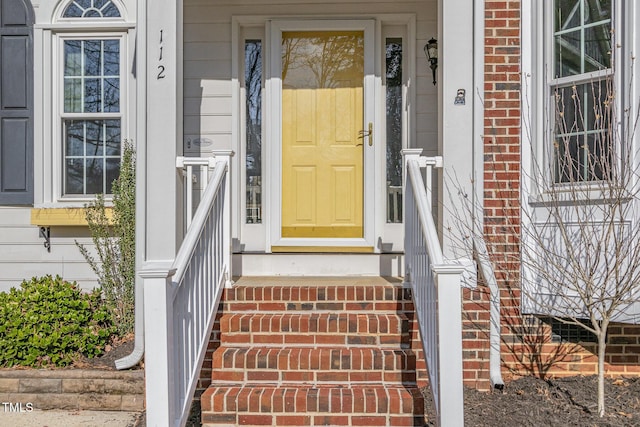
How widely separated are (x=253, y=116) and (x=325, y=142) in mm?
706

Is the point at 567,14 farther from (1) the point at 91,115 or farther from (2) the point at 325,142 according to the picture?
(1) the point at 91,115

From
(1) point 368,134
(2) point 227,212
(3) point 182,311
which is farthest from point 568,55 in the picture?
(3) point 182,311

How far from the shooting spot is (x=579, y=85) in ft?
13.4

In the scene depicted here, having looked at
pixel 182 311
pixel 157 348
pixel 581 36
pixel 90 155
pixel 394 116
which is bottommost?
pixel 157 348

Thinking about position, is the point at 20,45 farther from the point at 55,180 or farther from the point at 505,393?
the point at 505,393

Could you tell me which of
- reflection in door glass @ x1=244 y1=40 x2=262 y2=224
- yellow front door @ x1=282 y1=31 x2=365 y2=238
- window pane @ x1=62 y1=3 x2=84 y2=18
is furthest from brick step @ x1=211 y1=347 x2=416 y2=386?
window pane @ x1=62 y1=3 x2=84 y2=18

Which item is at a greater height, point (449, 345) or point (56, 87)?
point (56, 87)

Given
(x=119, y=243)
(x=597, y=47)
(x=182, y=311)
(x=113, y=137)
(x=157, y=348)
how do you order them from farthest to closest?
(x=113, y=137)
(x=119, y=243)
(x=597, y=47)
(x=182, y=311)
(x=157, y=348)

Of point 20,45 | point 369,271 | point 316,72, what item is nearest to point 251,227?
point 369,271

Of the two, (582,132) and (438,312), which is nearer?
(438,312)

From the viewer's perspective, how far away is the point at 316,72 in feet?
16.9

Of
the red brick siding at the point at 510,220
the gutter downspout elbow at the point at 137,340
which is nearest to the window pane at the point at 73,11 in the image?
the gutter downspout elbow at the point at 137,340

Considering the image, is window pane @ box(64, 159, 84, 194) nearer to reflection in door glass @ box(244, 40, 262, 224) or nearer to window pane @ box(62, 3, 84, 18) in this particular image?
window pane @ box(62, 3, 84, 18)

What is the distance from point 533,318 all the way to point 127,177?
3.54 meters
